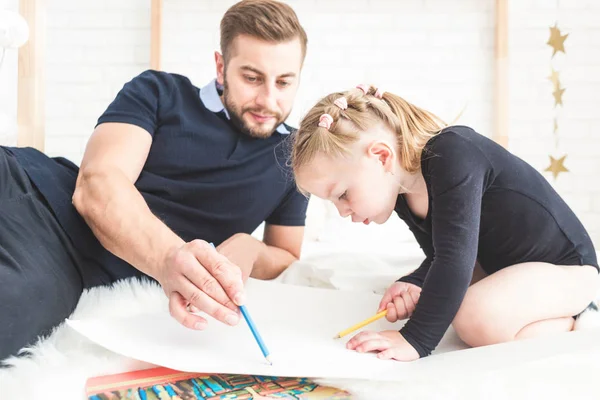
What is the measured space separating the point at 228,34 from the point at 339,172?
1.98 ft

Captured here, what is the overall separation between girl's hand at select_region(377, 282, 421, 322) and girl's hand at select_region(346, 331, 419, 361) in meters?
0.13

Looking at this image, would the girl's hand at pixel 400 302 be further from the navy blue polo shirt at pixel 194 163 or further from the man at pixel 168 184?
the navy blue polo shirt at pixel 194 163

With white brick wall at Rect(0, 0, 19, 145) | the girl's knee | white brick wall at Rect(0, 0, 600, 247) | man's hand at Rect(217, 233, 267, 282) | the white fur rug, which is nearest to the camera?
the white fur rug

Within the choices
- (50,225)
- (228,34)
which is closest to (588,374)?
(50,225)

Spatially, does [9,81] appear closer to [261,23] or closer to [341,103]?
[261,23]

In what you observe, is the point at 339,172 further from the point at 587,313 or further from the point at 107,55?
the point at 107,55

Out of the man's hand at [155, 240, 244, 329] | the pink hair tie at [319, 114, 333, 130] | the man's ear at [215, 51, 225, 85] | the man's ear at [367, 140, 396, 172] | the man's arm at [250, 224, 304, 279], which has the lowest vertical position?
the man's arm at [250, 224, 304, 279]

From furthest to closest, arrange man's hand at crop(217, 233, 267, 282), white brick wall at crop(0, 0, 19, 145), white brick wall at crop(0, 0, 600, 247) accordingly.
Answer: white brick wall at crop(0, 0, 600, 247) → white brick wall at crop(0, 0, 19, 145) → man's hand at crop(217, 233, 267, 282)

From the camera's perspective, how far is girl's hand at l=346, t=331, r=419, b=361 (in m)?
0.79

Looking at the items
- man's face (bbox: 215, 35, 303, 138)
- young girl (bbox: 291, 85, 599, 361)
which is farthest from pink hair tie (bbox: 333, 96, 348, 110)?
man's face (bbox: 215, 35, 303, 138)

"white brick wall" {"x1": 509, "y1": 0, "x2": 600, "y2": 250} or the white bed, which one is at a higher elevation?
"white brick wall" {"x1": 509, "y1": 0, "x2": 600, "y2": 250}

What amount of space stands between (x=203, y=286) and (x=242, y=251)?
0.48 meters

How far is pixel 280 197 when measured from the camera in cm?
150

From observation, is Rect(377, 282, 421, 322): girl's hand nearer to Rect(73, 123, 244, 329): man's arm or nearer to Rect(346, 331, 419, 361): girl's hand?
Rect(346, 331, 419, 361): girl's hand
